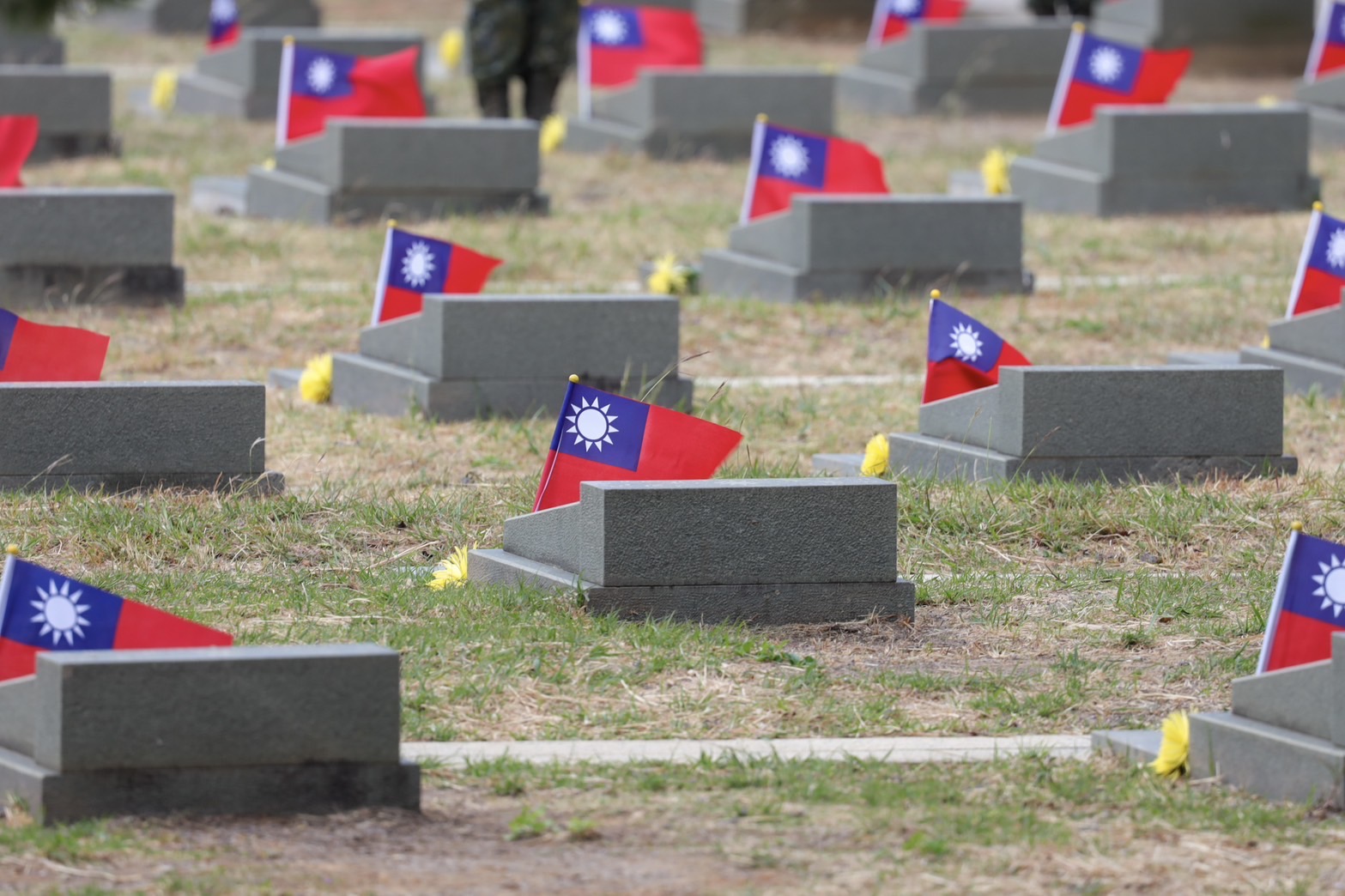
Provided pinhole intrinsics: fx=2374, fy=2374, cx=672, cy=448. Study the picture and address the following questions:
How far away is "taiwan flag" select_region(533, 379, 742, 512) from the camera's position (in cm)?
700

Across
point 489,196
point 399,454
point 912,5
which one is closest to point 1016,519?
point 399,454

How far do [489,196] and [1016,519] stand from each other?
7.52 m

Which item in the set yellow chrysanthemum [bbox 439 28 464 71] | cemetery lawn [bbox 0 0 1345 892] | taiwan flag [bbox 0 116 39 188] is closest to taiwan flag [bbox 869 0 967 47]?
yellow chrysanthemum [bbox 439 28 464 71]

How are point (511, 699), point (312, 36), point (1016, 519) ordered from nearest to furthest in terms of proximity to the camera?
point (511, 699), point (1016, 519), point (312, 36)

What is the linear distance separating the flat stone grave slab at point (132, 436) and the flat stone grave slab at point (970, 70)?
1323cm

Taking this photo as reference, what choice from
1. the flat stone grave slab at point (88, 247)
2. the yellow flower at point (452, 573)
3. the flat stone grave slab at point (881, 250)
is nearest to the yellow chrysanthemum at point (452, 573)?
the yellow flower at point (452, 573)

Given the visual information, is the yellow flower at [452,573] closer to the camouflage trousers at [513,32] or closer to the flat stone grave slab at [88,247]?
the flat stone grave slab at [88,247]

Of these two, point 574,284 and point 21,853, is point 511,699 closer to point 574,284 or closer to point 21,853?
point 21,853

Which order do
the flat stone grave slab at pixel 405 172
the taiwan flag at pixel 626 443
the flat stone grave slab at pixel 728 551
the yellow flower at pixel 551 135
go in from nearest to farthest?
the flat stone grave slab at pixel 728 551 < the taiwan flag at pixel 626 443 < the flat stone grave slab at pixel 405 172 < the yellow flower at pixel 551 135

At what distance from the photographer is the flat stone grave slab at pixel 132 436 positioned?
26.5 feet

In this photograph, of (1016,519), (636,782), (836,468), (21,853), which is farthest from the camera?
(836,468)

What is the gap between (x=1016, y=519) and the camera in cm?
804

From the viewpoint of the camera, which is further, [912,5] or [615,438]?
[912,5]

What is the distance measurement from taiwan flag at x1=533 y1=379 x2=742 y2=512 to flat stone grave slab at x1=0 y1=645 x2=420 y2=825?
2.01 m
